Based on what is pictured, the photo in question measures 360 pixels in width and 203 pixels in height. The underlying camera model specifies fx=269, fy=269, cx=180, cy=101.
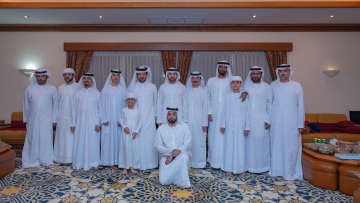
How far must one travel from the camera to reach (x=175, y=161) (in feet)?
12.1

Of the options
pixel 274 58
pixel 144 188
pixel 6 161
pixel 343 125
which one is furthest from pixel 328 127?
pixel 6 161

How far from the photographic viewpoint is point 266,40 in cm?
712

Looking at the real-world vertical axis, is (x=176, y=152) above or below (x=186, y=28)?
below

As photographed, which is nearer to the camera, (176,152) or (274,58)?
(176,152)

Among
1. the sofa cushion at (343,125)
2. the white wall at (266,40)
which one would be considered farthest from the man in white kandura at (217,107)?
the sofa cushion at (343,125)

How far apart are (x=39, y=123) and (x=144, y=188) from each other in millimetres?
2534

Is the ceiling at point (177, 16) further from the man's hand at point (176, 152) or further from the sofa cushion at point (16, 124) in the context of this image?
the man's hand at point (176, 152)

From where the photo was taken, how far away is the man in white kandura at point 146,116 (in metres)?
4.55

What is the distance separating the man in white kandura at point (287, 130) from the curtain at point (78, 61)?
16.2 ft

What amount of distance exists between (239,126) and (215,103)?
2.07ft

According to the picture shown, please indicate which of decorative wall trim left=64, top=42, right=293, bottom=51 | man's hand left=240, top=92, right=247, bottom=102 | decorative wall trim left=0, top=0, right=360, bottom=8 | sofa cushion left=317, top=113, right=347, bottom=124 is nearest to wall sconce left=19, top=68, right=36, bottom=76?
decorative wall trim left=64, top=42, right=293, bottom=51

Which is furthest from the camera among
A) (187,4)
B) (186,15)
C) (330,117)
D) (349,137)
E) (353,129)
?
(330,117)

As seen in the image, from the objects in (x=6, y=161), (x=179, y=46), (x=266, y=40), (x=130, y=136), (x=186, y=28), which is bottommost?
(x=6, y=161)

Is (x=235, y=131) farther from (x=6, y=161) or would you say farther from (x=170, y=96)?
(x=6, y=161)
